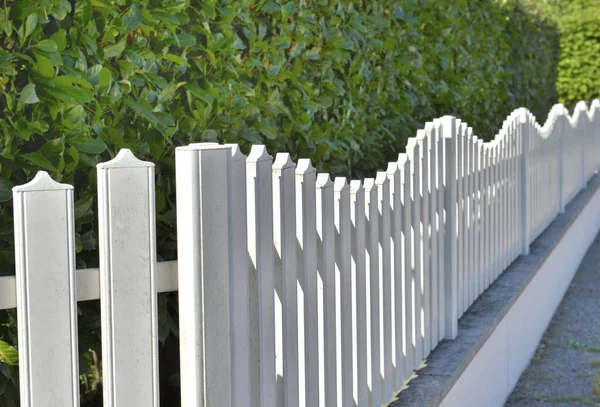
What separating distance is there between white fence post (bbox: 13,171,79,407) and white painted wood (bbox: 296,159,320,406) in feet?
2.72

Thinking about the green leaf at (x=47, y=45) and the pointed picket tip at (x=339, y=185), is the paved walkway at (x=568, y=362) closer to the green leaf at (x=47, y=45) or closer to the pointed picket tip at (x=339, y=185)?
the pointed picket tip at (x=339, y=185)

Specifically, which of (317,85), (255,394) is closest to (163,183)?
(255,394)

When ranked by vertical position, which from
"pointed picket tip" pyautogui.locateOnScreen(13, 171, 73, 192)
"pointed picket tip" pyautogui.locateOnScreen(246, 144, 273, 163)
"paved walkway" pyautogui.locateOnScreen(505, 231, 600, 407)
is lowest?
"paved walkway" pyautogui.locateOnScreen(505, 231, 600, 407)

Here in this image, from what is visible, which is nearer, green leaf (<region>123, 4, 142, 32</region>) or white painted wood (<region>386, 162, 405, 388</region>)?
green leaf (<region>123, 4, 142, 32</region>)

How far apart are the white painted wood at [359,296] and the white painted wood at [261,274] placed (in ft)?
2.25

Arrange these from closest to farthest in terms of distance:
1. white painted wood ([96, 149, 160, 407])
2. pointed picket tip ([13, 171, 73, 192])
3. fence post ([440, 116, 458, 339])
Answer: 1. pointed picket tip ([13, 171, 73, 192])
2. white painted wood ([96, 149, 160, 407])
3. fence post ([440, 116, 458, 339])

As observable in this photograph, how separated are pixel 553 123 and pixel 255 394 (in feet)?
20.5

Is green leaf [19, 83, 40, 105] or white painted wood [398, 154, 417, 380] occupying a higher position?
green leaf [19, 83, 40, 105]

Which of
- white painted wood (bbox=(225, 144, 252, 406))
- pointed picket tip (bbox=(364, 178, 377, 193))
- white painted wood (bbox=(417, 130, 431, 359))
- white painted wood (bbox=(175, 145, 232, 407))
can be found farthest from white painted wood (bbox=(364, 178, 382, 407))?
white painted wood (bbox=(175, 145, 232, 407))

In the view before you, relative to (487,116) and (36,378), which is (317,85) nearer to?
(36,378)

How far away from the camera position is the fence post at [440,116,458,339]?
155 inches

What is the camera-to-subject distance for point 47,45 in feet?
6.86

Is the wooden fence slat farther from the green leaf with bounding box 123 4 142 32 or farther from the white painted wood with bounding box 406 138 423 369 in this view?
the white painted wood with bounding box 406 138 423 369

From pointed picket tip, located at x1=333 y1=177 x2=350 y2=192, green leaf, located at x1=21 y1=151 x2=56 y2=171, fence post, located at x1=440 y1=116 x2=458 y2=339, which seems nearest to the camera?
green leaf, located at x1=21 y1=151 x2=56 y2=171
